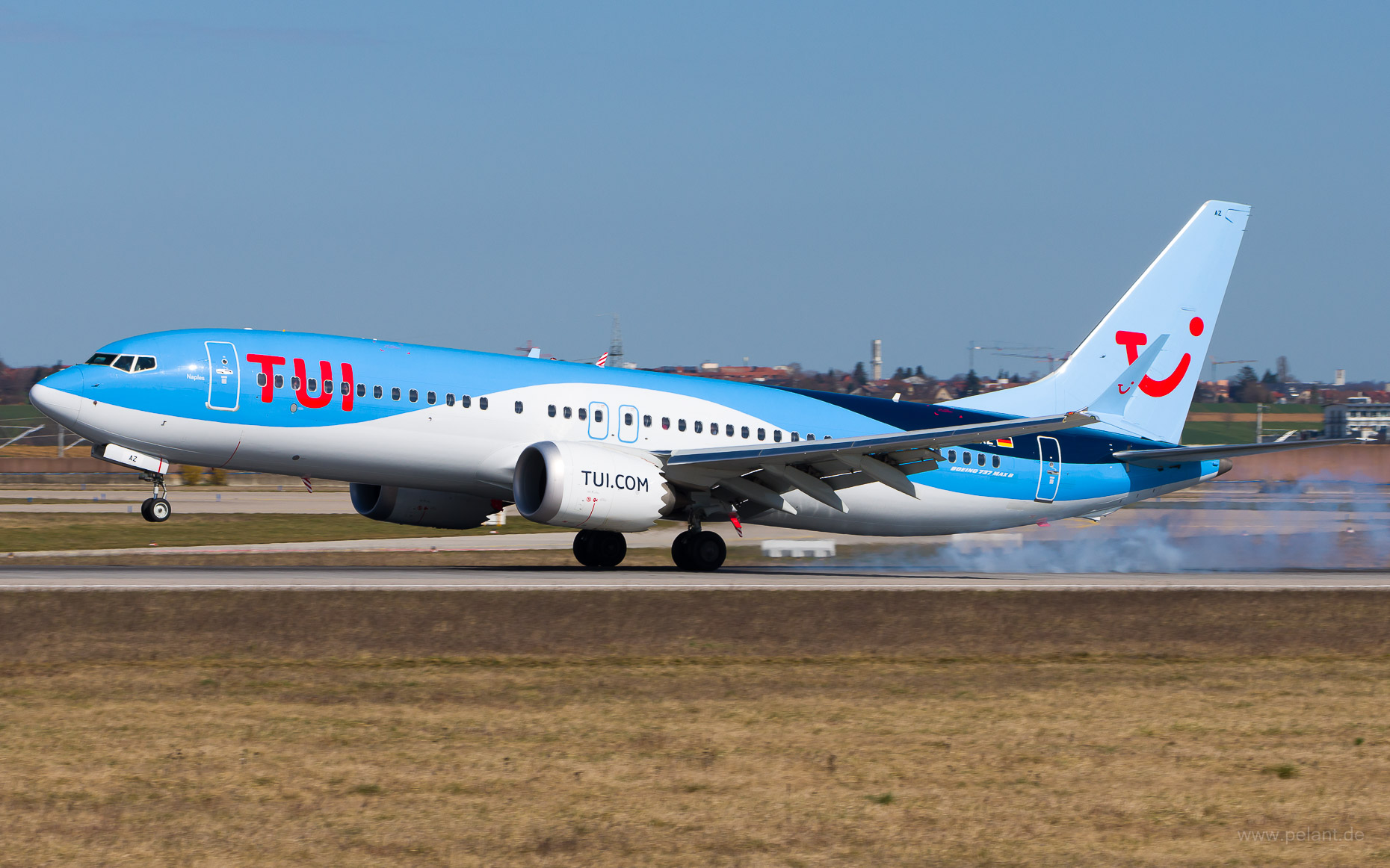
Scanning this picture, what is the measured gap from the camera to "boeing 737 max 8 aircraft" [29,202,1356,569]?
2642 cm

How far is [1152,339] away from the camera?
36250 mm

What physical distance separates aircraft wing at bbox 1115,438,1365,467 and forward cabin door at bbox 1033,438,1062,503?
1733mm

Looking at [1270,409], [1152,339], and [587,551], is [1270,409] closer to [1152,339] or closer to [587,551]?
[1152,339]

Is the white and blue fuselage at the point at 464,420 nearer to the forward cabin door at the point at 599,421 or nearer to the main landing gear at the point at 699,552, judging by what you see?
the forward cabin door at the point at 599,421

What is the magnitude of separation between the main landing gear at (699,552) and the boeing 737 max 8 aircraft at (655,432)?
4cm

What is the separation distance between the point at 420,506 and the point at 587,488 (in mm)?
5461

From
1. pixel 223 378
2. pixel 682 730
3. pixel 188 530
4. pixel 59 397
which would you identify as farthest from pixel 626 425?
pixel 188 530

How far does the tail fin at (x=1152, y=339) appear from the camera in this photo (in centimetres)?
3609

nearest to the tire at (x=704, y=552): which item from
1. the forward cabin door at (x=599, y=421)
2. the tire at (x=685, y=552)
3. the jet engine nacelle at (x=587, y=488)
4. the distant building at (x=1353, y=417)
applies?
the tire at (x=685, y=552)

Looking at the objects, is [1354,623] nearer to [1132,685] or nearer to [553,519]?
[1132,685]

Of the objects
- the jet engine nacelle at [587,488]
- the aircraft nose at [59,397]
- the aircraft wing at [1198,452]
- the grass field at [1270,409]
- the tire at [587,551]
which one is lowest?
the tire at [587,551]

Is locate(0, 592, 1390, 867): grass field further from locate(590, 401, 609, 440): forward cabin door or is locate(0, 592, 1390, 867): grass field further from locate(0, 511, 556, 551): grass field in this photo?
locate(0, 511, 556, 551): grass field
